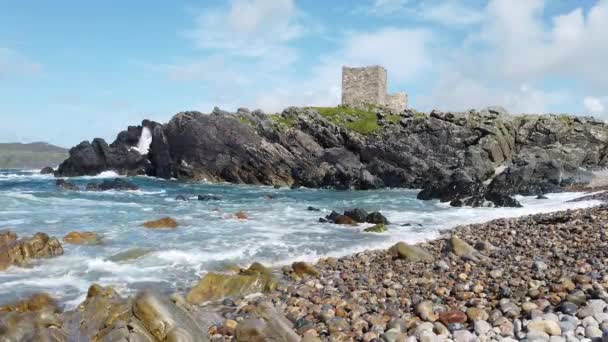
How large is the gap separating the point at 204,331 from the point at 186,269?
5.39 meters

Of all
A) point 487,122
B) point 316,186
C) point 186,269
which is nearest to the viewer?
point 186,269

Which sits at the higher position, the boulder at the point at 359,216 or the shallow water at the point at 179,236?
the boulder at the point at 359,216

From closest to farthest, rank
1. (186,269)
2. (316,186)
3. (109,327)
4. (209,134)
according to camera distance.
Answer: (109,327), (186,269), (316,186), (209,134)

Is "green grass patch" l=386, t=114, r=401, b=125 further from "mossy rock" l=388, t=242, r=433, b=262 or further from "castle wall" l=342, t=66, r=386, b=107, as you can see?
"mossy rock" l=388, t=242, r=433, b=262

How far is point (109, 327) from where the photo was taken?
7.40 metres

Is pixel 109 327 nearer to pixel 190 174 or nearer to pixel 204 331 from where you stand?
pixel 204 331

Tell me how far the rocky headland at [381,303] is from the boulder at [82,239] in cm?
625

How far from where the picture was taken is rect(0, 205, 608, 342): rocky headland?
740 centimetres

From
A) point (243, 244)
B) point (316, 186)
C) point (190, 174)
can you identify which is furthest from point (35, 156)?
point (243, 244)

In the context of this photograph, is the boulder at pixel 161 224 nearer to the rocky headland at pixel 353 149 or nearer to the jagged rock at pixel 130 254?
the jagged rock at pixel 130 254

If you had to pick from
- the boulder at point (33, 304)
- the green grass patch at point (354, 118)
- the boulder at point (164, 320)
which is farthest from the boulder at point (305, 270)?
the green grass patch at point (354, 118)

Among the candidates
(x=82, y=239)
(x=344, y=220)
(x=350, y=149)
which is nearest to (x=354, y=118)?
(x=350, y=149)

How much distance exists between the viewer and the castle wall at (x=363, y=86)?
8212 centimetres

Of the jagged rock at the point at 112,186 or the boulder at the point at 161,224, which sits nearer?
the boulder at the point at 161,224
